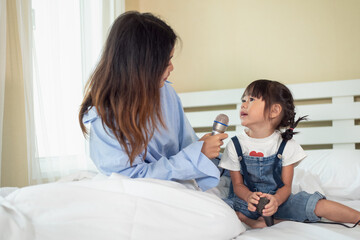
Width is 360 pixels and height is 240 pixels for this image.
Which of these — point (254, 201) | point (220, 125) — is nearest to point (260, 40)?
point (220, 125)

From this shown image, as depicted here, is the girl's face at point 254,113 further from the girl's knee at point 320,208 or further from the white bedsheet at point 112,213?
the white bedsheet at point 112,213

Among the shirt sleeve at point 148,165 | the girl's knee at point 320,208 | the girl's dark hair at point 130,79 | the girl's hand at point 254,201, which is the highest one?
the girl's dark hair at point 130,79

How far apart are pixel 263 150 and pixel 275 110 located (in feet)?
0.56

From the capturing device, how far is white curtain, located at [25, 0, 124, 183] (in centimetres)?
177

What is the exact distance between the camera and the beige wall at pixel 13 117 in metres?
1.67

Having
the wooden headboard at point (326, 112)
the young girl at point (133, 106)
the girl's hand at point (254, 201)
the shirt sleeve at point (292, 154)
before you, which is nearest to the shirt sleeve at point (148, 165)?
the young girl at point (133, 106)

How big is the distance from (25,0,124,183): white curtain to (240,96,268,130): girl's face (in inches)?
38.3

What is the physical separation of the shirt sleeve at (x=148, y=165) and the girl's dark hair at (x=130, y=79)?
42 mm

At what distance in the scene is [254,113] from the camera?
1414mm

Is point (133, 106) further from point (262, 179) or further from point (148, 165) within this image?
point (262, 179)

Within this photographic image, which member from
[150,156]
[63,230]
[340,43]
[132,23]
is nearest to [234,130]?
[340,43]

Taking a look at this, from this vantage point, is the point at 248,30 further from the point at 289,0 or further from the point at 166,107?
the point at 166,107

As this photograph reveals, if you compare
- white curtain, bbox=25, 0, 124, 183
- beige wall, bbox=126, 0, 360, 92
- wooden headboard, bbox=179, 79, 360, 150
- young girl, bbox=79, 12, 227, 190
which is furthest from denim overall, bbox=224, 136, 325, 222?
beige wall, bbox=126, 0, 360, 92

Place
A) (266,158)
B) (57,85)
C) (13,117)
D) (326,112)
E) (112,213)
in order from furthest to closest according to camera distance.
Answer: (326,112), (57,85), (13,117), (266,158), (112,213)
